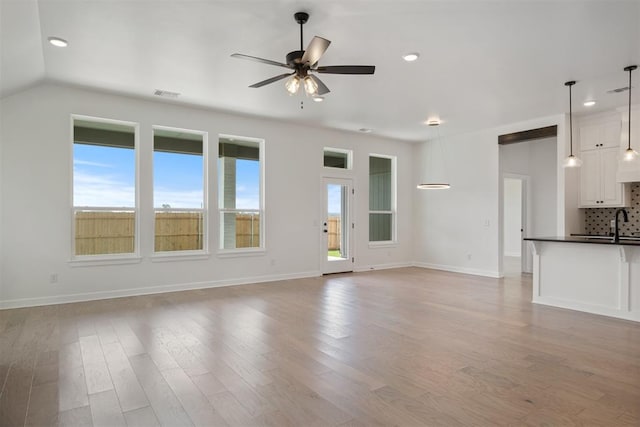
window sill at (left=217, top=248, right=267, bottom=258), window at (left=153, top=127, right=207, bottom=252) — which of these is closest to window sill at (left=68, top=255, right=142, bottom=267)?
window at (left=153, top=127, right=207, bottom=252)

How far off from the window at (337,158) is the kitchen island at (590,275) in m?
4.14

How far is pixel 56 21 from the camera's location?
11.2 feet

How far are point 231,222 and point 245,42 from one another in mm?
3588

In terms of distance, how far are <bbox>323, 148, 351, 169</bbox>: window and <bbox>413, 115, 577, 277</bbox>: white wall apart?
2050 mm

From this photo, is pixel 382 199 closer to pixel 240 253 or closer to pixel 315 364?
pixel 240 253

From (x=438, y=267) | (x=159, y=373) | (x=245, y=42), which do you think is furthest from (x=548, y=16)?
(x=438, y=267)

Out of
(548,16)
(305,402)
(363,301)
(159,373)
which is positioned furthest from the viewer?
(363,301)

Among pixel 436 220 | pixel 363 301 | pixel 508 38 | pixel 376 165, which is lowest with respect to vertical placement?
pixel 363 301

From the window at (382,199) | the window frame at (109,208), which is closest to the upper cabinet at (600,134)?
the window at (382,199)

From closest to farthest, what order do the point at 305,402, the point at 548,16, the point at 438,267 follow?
the point at 305,402 < the point at 548,16 < the point at 438,267

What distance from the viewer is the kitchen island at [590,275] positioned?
4.43 meters

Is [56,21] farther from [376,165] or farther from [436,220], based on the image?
[436,220]

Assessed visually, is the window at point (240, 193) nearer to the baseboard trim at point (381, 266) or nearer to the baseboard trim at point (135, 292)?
the baseboard trim at point (135, 292)

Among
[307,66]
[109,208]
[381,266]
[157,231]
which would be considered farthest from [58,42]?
[381,266]
